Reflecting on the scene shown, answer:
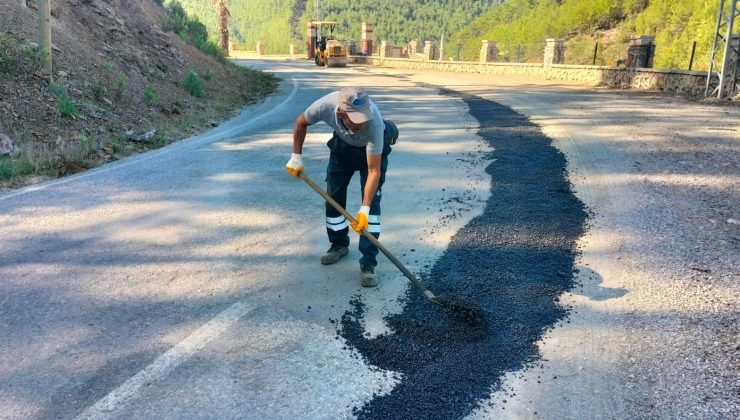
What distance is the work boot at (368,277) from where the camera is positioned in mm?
3607

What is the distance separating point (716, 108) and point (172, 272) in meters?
12.8

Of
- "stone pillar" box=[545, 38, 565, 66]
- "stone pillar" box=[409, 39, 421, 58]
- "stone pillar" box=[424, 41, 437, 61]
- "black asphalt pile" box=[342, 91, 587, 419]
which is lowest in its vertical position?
"black asphalt pile" box=[342, 91, 587, 419]

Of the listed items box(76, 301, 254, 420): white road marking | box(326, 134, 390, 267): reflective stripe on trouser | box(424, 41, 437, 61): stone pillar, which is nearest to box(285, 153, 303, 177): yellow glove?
box(326, 134, 390, 267): reflective stripe on trouser

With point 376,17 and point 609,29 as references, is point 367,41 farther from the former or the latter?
point 376,17

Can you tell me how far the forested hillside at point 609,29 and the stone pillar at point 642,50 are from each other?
17.8ft

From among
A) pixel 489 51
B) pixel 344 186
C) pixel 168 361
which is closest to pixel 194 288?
pixel 168 361

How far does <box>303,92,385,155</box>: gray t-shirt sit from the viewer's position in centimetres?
340

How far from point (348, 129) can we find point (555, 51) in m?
22.6

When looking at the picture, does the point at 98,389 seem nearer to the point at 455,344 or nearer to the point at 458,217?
the point at 455,344

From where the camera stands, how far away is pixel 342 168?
386 cm

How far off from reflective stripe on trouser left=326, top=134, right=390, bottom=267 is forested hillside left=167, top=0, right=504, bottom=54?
77.8 metres

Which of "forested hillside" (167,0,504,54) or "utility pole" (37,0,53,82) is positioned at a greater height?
"forested hillside" (167,0,504,54)

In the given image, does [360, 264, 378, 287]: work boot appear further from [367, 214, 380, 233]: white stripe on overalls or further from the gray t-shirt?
the gray t-shirt

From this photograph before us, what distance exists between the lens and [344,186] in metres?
3.95
